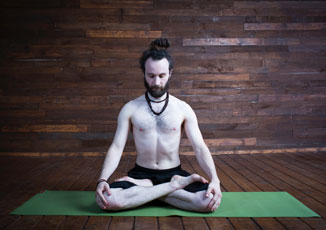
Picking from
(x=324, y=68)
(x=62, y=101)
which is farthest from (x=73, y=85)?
(x=324, y=68)

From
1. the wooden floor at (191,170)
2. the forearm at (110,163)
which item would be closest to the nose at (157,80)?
the forearm at (110,163)

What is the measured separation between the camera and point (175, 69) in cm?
489

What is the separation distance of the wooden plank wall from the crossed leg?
2.59 meters

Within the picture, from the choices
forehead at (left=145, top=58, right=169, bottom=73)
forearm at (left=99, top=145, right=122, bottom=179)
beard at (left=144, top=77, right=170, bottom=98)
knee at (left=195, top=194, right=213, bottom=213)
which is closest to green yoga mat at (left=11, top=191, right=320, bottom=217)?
knee at (left=195, top=194, right=213, bottom=213)

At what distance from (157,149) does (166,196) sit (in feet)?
1.10

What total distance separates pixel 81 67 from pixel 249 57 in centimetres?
244

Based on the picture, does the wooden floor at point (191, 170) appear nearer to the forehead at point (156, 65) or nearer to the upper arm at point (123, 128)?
the upper arm at point (123, 128)

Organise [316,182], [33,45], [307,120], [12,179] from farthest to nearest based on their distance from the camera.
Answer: [307,120]
[33,45]
[12,179]
[316,182]

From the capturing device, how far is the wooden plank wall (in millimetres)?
4777

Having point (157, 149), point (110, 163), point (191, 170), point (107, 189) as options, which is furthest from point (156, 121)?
point (191, 170)

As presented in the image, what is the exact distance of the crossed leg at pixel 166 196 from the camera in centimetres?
217

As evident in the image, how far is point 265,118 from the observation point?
5.01m

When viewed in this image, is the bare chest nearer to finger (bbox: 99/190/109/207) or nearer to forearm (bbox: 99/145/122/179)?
forearm (bbox: 99/145/122/179)

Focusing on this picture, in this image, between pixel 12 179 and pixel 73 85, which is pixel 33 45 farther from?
pixel 12 179
